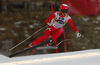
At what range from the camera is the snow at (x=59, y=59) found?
57 centimetres

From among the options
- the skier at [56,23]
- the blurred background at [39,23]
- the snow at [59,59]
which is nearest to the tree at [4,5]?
the blurred background at [39,23]

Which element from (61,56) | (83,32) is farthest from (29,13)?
(61,56)

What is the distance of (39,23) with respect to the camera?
297cm

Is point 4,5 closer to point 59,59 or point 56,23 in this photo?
point 56,23

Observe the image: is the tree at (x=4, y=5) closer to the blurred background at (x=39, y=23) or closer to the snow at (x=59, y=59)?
the blurred background at (x=39, y=23)

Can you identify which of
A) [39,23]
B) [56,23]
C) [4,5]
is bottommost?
[39,23]

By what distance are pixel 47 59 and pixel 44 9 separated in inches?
111

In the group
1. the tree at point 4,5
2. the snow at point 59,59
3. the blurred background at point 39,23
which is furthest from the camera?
the tree at point 4,5

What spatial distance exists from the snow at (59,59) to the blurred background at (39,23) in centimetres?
138

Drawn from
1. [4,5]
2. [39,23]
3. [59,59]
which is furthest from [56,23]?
[4,5]

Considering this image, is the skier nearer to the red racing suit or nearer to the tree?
the red racing suit

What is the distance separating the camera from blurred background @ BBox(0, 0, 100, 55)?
2410 millimetres

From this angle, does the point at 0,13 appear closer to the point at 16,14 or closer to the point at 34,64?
the point at 16,14

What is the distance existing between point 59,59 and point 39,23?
93.8 inches
